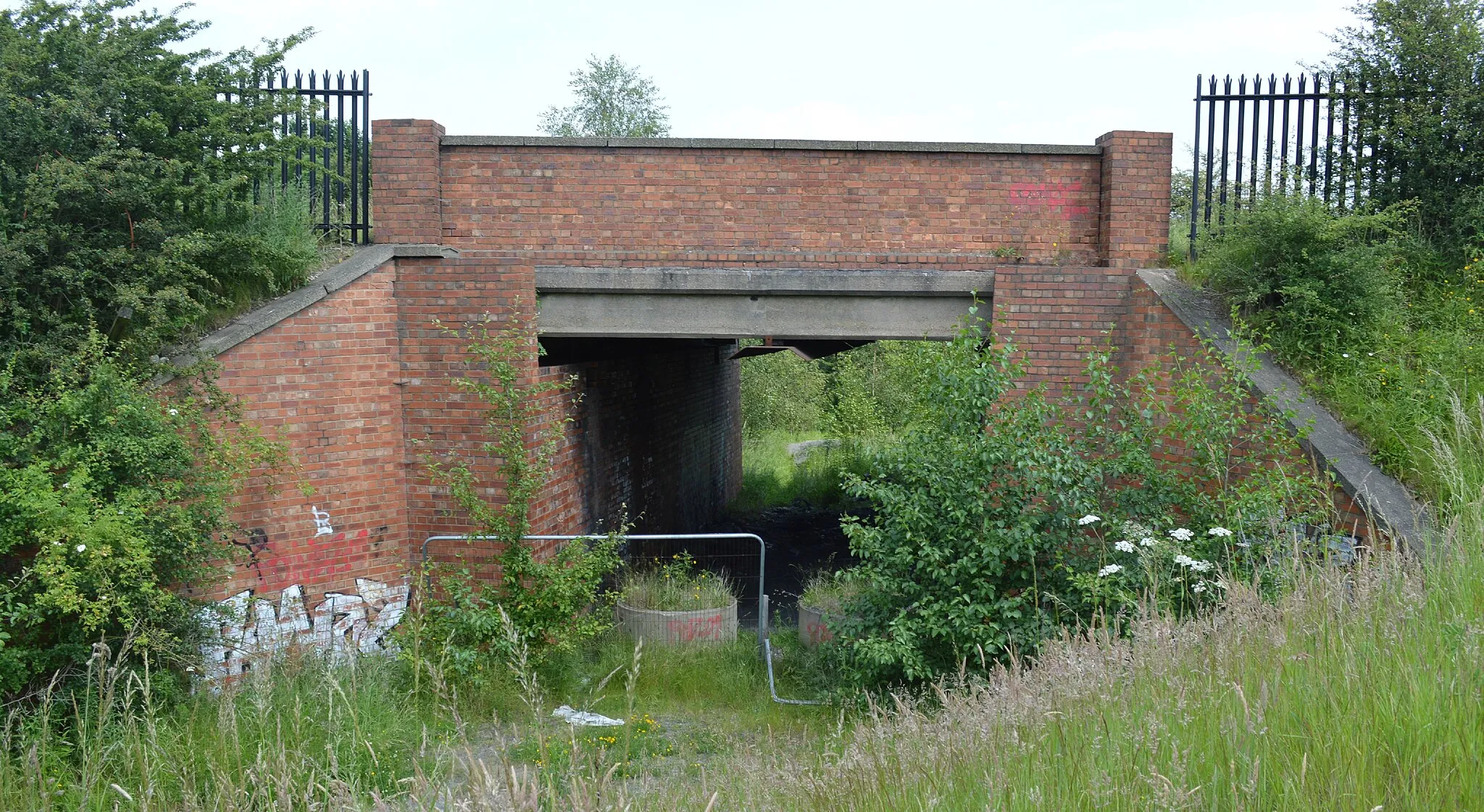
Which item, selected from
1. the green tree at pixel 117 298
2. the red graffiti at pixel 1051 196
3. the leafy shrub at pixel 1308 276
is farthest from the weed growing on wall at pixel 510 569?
the leafy shrub at pixel 1308 276

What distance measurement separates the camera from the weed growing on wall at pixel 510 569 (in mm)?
7371

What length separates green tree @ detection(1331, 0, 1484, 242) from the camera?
28.1 feet

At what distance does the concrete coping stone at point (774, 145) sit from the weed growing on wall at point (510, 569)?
1753mm

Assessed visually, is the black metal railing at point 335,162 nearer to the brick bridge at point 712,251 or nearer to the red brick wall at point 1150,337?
the brick bridge at point 712,251

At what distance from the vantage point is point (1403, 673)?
2709 mm

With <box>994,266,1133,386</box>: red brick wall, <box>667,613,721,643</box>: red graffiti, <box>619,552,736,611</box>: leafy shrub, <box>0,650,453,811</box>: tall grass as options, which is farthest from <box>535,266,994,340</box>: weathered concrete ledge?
<box>0,650,453,811</box>: tall grass

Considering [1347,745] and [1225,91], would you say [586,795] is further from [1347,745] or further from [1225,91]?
[1225,91]

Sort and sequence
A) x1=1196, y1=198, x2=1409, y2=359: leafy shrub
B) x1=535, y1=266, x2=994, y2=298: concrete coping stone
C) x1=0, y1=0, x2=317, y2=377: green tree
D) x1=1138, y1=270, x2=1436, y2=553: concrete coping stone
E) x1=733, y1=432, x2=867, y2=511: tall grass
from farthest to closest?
x1=733, y1=432, x2=867, y2=511: tall grass → x1=535, y1=266, x2=994, y2=298: concrete coping stone → x1=1196, y1=198, x2=1409, y2=359: leafy shrub → x1=0, y1=0, x2=317, y2=377: green tree → x1=1138, y1=270, x2=1436, y2=553: concrete coping stone

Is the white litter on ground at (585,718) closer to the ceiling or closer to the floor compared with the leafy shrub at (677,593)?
closer to the floor

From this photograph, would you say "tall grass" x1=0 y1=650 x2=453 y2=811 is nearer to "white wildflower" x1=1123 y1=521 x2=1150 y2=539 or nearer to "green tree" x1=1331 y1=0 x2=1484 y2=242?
"white wildflower" x1=1123 y1=521 x2=1150 y2=539

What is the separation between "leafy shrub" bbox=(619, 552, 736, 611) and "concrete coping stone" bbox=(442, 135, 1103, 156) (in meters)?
3.79

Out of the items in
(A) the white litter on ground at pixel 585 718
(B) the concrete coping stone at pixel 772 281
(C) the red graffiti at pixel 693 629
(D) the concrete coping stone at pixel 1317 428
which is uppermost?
(B) the concrete coping stone at pixel 772 281

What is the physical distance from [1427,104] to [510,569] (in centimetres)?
932

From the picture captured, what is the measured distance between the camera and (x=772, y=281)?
8.53 meters
